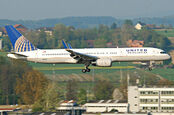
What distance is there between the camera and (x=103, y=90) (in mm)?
135875

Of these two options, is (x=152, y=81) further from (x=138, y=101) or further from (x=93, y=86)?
(x=138, y=101)

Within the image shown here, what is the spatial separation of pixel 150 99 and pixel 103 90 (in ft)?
75.1

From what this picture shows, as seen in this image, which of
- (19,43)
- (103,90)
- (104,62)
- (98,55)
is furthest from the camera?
(103,90)

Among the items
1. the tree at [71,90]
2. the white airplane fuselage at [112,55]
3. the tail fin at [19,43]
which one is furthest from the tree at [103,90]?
the white airplane fuselage at [112,55]

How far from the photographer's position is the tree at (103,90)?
133 m

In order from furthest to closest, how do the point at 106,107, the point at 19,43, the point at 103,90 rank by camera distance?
the point at 103,90 → the point at 106,107 → the point at 19,43

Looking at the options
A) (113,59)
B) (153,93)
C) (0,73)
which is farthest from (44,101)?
(113,59)

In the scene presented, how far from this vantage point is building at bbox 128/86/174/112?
113125mm

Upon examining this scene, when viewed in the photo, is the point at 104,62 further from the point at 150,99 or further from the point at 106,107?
the point at 150,99

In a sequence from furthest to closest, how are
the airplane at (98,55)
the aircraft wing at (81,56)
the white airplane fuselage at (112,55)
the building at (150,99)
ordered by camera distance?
the building at (150,99), the white airplane fuselage at (112,55), the airplane at (98,55), the aircraft wing at (81,56)

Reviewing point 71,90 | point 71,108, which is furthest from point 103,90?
point 71,108

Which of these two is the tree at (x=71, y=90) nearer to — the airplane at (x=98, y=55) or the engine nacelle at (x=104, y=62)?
the airplane at (x=98, y=55)

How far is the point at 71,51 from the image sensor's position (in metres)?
81.5

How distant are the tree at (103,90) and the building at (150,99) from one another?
17883mm
